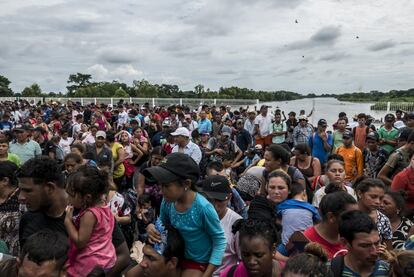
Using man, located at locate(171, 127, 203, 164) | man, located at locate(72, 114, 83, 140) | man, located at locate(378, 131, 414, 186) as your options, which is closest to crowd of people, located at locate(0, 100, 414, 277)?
man, located at locate(378, 131, 414, 186)

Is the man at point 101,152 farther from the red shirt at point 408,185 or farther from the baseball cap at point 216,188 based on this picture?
the red shirt at point 408,185

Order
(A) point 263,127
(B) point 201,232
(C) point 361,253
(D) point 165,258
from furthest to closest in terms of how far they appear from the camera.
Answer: (A) point 263,127 < (B) point 201,232 < (D) point 165,258 < (C) point 361,253

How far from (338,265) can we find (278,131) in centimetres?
809

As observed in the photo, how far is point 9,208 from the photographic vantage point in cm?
318

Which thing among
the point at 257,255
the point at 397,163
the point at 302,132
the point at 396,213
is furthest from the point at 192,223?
the point at 302,132

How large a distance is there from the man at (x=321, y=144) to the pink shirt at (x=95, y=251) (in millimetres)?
5925

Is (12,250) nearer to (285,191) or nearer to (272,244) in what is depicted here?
(272,244)

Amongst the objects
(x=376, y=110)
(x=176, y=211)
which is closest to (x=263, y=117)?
(x=176, y=211)

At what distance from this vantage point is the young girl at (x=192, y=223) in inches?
98.6

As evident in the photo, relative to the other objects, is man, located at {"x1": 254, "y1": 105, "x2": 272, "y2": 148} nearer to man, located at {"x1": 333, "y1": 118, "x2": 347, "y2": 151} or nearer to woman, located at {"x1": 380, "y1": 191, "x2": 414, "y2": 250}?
man, located at {"x1": 333, "y1": 118, "x2": 347, "y2": 151}

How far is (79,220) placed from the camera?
95.3 inches

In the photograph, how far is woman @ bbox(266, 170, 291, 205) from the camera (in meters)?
3.38

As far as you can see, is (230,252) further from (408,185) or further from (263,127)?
(263,127)

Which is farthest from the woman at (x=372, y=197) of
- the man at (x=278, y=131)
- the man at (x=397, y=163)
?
the man at (x=278, y=131)
